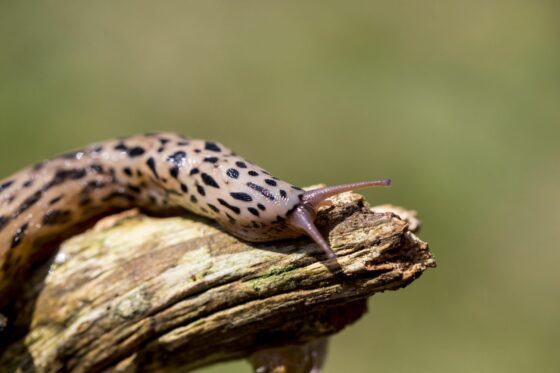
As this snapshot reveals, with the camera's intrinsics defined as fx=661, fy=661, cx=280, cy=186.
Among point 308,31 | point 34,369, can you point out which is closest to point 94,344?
point 34,369

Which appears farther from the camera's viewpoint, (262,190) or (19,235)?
(19,235)

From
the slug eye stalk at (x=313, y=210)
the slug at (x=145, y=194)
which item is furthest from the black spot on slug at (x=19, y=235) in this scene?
the slug eye stalk at (x=313, y=210)

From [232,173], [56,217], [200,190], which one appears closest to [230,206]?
[232,173]

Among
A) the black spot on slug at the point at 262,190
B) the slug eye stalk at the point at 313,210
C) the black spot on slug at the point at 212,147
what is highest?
the black spot on slug at the point at 212,147

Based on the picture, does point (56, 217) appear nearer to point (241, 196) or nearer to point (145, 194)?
point (145, 194)

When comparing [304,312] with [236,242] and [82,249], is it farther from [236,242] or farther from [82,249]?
[82,249]

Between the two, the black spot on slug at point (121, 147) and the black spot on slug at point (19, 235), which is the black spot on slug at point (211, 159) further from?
the black spot on slug at point (19, 235)
